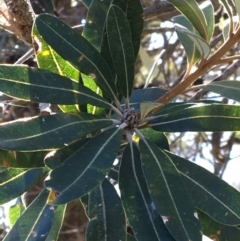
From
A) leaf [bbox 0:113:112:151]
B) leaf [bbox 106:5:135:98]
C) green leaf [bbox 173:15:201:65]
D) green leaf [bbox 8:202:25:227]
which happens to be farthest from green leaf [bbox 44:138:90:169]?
green leaf [bbox 8:202:25:227]

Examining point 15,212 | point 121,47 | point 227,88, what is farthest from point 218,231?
point 15,212

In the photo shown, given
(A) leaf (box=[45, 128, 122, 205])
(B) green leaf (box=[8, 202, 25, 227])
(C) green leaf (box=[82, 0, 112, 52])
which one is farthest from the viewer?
(B) green leaf (box=[8, 202, 25, 227])

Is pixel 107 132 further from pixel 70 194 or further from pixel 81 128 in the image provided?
pixel 70 194

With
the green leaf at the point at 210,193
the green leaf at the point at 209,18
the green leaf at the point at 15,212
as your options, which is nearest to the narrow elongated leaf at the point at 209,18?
the green leaf at the point at 209,18

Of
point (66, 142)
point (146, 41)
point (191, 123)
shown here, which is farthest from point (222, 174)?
point (66, 142)

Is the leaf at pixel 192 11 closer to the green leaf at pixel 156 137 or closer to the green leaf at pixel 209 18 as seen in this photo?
the green leaf at pixel 209 18

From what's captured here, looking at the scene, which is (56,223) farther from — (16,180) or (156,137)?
(156,137)

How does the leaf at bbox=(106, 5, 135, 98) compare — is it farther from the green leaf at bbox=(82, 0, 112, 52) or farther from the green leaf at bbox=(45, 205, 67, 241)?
the green leaf at bbox=(45, 205, 67, 241)

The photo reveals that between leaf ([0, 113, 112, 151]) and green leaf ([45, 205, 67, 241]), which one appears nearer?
leaf ([0, 113, 112, 151])
